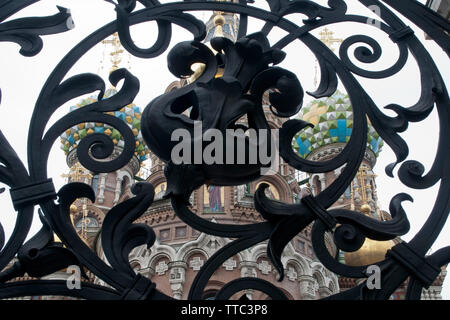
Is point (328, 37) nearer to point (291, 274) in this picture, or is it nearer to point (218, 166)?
point (291, 274)

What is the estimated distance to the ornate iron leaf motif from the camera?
2.06 meters

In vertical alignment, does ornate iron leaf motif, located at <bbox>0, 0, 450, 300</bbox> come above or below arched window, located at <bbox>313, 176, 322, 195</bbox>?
below

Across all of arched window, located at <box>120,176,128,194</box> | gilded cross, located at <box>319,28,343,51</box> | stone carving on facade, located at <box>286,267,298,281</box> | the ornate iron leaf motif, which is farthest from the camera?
arched window, located at <box>120,176,128,194</box>

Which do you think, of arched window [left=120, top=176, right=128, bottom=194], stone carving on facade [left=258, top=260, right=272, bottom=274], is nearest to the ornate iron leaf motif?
stone carving on facade [left=258, top=260, right=272, bottom=274]

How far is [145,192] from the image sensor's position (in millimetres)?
2199

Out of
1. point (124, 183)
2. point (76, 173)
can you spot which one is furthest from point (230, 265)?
point (124, 183)

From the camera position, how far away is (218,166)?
2.15 meters

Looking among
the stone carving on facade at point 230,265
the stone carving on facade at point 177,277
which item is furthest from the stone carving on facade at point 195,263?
the stone carving on facade at point 230,265

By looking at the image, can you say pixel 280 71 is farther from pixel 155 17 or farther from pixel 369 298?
pixel 369 298

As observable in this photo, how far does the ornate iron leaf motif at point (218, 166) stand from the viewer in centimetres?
206

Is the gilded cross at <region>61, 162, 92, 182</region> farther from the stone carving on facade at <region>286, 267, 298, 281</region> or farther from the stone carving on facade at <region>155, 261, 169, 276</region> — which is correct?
the stone carving on facade at <region>286, 267, 298, 281</region>

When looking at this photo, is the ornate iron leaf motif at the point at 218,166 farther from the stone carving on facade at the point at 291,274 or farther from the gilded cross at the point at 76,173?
the stone carving on facade at the point at 291,274
